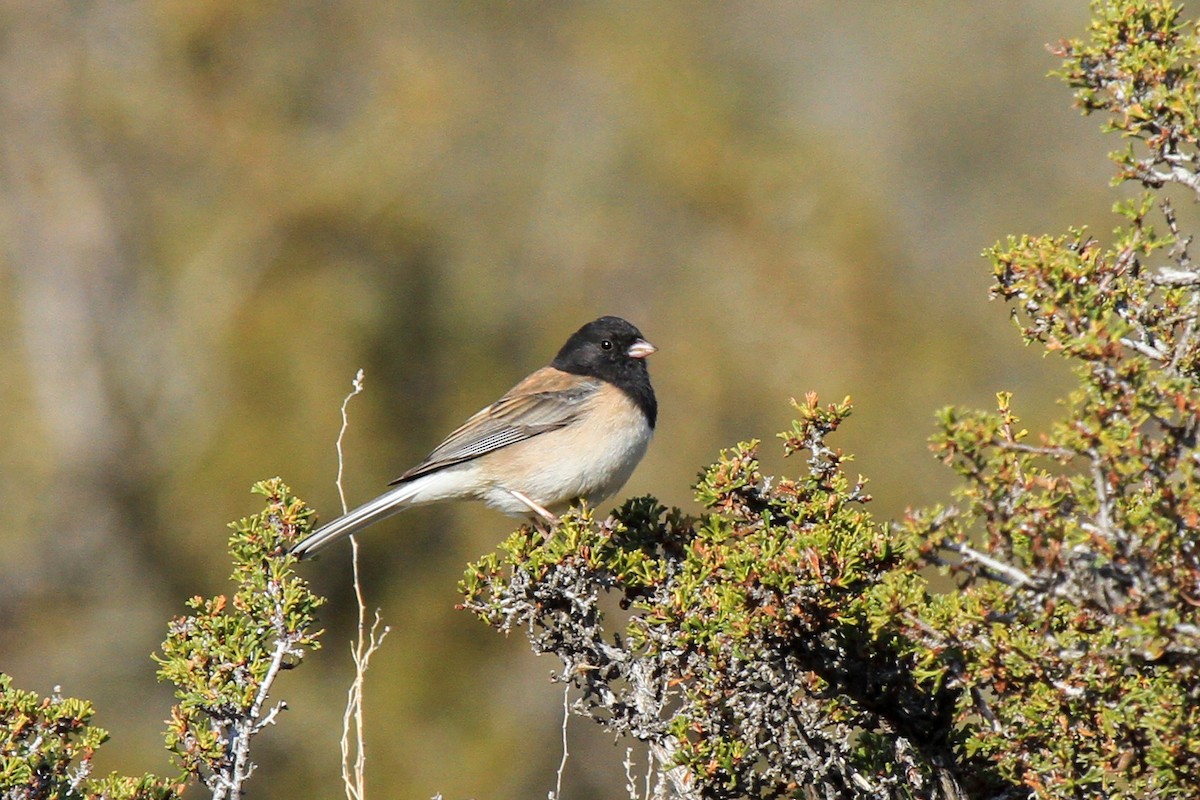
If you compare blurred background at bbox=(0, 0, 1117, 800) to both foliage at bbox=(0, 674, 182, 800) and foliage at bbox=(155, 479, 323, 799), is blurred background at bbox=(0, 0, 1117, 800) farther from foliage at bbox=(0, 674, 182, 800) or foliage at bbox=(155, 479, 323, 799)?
foliage at bbox=(0, 674, 182, 800)

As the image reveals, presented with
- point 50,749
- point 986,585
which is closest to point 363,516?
point 50,749

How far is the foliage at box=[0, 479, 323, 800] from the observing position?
244 centimetres

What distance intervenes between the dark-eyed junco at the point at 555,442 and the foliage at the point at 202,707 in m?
1.23

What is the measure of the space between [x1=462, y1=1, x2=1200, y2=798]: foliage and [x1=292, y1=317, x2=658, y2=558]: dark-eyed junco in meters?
1.08

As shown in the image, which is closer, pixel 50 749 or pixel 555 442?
pixel 50 749

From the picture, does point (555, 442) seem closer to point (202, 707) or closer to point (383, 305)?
point (202, 707)

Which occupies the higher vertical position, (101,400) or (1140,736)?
(101,400)

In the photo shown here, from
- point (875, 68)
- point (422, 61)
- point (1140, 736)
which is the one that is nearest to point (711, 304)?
point (422, 61)

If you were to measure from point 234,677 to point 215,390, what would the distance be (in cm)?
773

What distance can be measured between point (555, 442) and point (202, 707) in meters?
1.96

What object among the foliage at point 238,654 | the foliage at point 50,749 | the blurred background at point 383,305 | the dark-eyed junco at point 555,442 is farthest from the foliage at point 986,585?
the blurred background at point 383,305

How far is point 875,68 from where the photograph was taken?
14094mm

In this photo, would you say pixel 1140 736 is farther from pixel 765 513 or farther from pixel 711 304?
pixel 711 304

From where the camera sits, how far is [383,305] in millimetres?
10148
